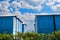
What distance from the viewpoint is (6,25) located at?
3269 cm

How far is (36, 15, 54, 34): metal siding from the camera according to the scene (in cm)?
2844

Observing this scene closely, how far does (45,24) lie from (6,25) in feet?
27.6

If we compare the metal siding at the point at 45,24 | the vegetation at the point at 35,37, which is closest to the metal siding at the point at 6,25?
the vegetation at the point at 35,37

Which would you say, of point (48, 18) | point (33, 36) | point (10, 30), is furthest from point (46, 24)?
point (10, 30)

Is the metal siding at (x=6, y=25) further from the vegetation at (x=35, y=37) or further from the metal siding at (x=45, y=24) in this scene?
the metal siding at (x=45, y=24)

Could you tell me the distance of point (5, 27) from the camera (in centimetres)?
3259

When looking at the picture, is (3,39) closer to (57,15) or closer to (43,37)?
(43,37)

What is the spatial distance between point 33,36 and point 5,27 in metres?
9.79

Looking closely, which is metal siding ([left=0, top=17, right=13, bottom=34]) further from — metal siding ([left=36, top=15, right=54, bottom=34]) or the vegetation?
metal siding ([left=36, top=15, right=54, bottom=34])

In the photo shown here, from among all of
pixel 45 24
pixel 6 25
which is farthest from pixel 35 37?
pixel 6 25

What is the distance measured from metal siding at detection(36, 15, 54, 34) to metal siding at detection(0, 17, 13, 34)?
652 centimetres

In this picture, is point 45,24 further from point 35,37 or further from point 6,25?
point 6,25

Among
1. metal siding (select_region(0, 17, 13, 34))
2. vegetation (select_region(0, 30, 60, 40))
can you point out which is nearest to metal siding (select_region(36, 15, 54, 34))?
vegetation (select_region(0, 30, 60, 40))

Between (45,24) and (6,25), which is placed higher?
(45,24)
